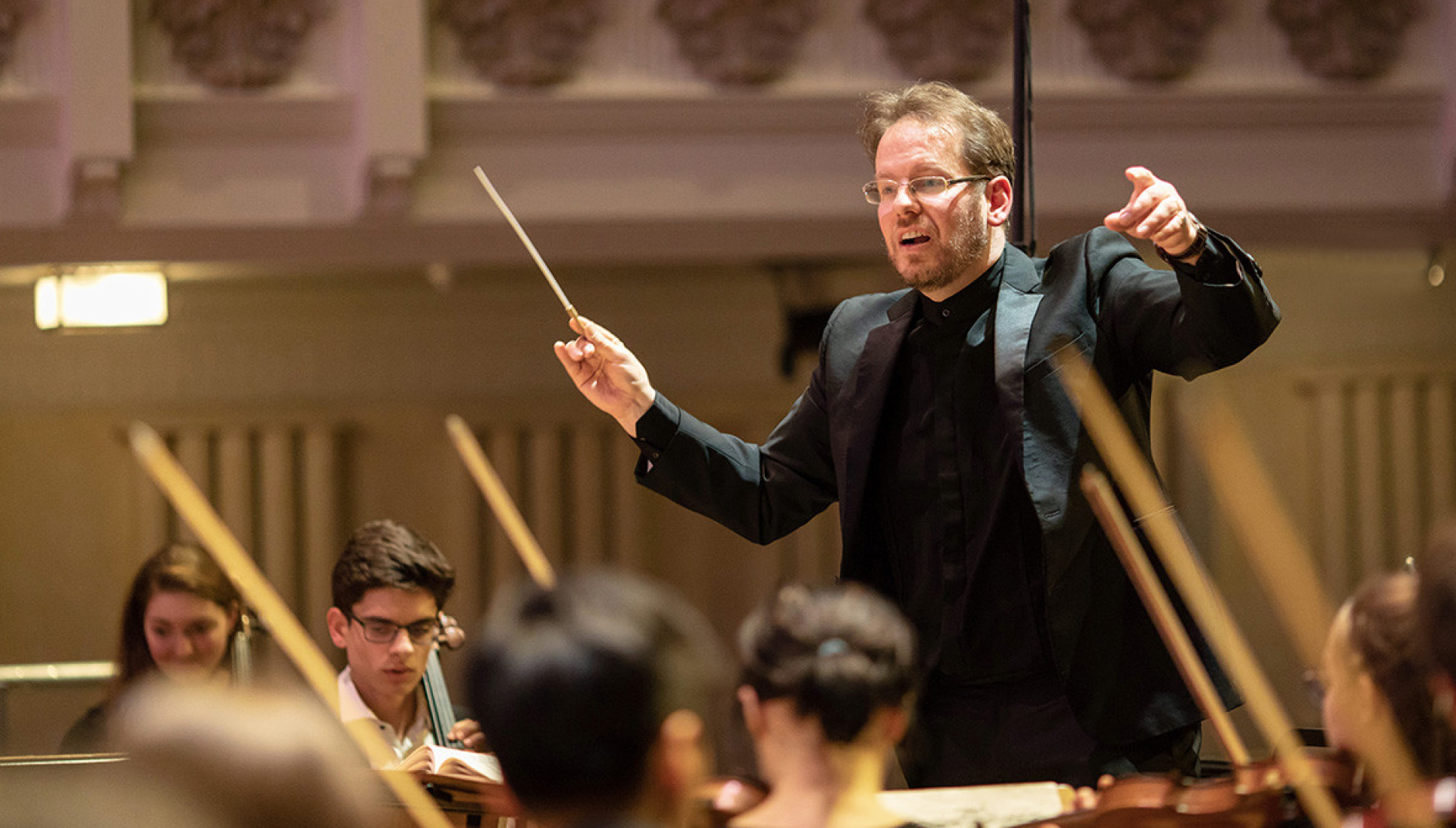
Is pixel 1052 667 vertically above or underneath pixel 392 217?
underneath

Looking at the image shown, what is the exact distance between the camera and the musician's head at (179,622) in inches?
114

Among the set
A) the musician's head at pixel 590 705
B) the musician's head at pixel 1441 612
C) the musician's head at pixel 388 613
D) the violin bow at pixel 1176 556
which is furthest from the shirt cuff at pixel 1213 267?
the musician's head at pixel 388 613

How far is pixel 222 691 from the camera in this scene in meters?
1.10

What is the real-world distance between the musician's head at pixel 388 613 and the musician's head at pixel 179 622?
10.0 inches

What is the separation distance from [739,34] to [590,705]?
354cm

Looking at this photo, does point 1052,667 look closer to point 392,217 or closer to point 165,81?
point 392,217

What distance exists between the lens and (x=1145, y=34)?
455 centimetres

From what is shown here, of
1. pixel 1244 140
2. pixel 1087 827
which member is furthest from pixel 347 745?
pixel 1244 140

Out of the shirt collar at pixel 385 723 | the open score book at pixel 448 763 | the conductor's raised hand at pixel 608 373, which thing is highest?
the conductor's raised hand at pixel 608 373

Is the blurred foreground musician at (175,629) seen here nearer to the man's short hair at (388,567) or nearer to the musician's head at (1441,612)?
the man's short hair at (388,567)

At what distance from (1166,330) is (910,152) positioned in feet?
1.28

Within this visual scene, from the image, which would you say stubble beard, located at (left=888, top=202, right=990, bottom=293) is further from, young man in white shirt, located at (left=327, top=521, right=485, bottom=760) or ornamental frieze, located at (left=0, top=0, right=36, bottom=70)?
ornamental frieze, located at (left=0, top=0, right=36, bottom=70)

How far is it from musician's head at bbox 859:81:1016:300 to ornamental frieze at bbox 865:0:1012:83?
7.85ft

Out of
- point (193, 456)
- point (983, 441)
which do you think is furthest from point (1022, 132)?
point (193, 456)
